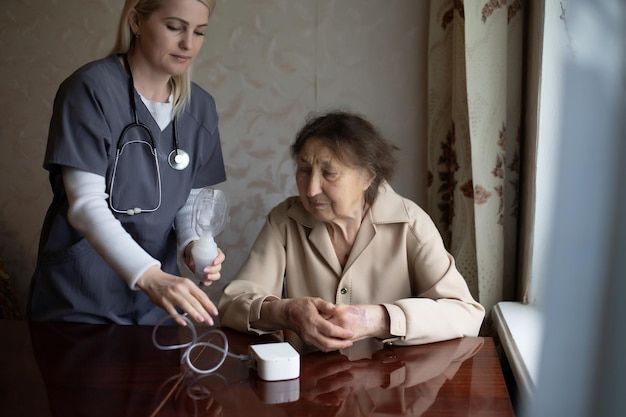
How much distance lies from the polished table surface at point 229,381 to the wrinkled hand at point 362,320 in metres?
0.04

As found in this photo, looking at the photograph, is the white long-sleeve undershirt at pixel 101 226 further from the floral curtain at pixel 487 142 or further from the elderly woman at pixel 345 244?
the floral curtain at pixel 487 142

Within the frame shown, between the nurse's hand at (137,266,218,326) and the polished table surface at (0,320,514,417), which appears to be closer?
the polished table surface at (0,320,514,417)

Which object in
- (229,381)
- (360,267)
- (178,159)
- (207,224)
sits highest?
(178,159)

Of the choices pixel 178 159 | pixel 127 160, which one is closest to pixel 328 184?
pixel 178 159

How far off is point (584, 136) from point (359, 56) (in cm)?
237

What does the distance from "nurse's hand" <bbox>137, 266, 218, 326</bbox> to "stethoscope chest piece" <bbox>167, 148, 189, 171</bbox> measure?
0.47m

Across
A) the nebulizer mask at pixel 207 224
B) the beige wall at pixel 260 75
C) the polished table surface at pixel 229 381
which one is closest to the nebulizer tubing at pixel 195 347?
the polished table surface at pixel 229 381

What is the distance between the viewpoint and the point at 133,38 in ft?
6.12

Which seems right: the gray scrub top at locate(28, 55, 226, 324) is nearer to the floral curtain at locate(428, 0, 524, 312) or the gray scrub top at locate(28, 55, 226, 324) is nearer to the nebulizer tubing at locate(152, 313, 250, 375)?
the nebulizer tubing at locate(152, 313, 250, 375)

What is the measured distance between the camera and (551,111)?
6.80ft

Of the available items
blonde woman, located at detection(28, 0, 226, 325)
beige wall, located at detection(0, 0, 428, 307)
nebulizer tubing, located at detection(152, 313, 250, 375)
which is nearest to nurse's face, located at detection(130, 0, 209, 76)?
blonde woman, located at detection(28, 0, 226, 325)

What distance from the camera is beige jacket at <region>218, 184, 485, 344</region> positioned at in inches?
71.5

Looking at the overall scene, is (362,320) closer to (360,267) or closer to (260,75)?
(360,267)

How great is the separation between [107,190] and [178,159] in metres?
0.21
